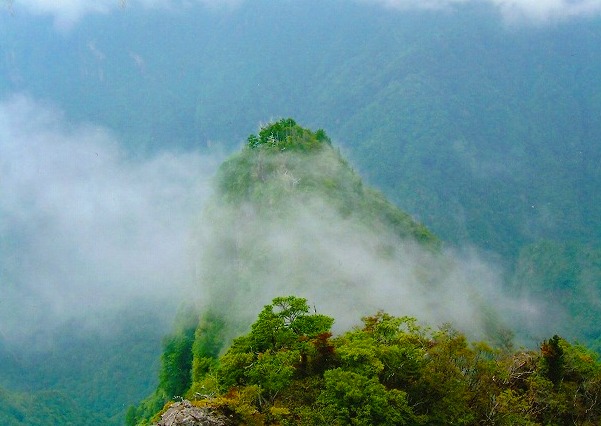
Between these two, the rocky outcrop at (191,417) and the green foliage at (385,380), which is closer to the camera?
the rocky outcrop at (191,417)

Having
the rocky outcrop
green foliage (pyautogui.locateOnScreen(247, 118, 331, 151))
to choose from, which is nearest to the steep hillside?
green foliage (pyautogui.locateOnScreen(247, 118, 331, 151))

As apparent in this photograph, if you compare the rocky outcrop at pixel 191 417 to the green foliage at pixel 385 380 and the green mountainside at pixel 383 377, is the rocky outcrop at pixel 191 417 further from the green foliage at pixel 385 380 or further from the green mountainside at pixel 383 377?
the green foliage at pixel 385 380

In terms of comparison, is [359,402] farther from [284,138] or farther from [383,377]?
[284,138]

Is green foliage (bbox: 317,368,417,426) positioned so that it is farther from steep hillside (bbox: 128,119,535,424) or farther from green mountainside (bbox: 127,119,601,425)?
steep hillside (bbox: 128,119,535,424)

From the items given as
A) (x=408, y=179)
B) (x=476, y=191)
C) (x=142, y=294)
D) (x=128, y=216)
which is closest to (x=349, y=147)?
(x=408, y=179)

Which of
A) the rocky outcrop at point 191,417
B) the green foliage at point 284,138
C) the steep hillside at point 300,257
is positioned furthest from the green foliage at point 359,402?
the green foliage at point 284,138

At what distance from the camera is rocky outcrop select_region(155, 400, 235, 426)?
21.8 metres

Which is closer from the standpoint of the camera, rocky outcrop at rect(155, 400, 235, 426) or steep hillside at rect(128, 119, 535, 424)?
rocky outcrop at rect(155, 400, 235, 426)

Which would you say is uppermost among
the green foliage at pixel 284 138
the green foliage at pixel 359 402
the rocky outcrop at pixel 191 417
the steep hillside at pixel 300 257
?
the green foliage at pixel 284 138

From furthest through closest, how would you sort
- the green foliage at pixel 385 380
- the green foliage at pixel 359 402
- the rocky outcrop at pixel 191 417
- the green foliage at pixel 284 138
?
the green foliage at pixel 284 138 < the green foliage at pixel 385 380 < the green foliage at pixel 359 402 < the rocky outcrop at pixel 191 417

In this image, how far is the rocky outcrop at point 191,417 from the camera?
71.7 feet

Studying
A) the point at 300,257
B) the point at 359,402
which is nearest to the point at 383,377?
the point at 359,402

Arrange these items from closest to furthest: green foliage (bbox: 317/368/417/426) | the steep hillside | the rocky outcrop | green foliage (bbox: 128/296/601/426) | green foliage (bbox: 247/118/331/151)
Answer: the rocky outcrop → green foliage (bbox: 317/368/417/426) → green foliage (bbox: 128/296/601/426) → the steep hillside → green foliage (bbox: 247/118/331/151)

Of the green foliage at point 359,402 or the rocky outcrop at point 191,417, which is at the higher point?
the green foliage at point 359,402
